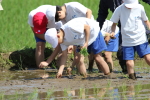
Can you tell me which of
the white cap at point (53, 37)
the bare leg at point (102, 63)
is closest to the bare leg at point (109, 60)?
the bare leg at point (102, 63)

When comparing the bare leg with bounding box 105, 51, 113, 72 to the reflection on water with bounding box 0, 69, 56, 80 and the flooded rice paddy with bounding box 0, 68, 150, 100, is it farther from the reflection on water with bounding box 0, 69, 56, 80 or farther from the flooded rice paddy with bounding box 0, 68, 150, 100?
the reflection on water with bounding box 0, 69, 56, 80

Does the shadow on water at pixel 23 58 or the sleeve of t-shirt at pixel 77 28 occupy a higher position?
the sleeve of t-shirt at pixel 77 28

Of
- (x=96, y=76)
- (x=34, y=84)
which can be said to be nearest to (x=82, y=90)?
(x=34, y=84)

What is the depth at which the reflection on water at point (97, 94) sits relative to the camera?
5283 mm

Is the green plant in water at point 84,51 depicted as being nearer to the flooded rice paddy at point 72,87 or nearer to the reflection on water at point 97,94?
the flooded rice paddy at point 72,87

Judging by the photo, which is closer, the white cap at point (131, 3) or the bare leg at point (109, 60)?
the white cap at point (131, 3)

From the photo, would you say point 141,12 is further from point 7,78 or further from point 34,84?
point 7,78

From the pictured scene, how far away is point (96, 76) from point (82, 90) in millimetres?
1573

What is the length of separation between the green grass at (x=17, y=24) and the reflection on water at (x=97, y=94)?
3.46m

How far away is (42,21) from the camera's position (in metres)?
7.91

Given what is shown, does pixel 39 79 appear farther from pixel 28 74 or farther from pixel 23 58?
pixel 23 58

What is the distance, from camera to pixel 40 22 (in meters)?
7.91

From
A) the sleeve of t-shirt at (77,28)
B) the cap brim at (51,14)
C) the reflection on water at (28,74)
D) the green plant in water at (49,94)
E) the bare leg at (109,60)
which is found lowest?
the reflection on water at (28,74)

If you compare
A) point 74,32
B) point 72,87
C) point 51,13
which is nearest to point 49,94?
point 72,87
